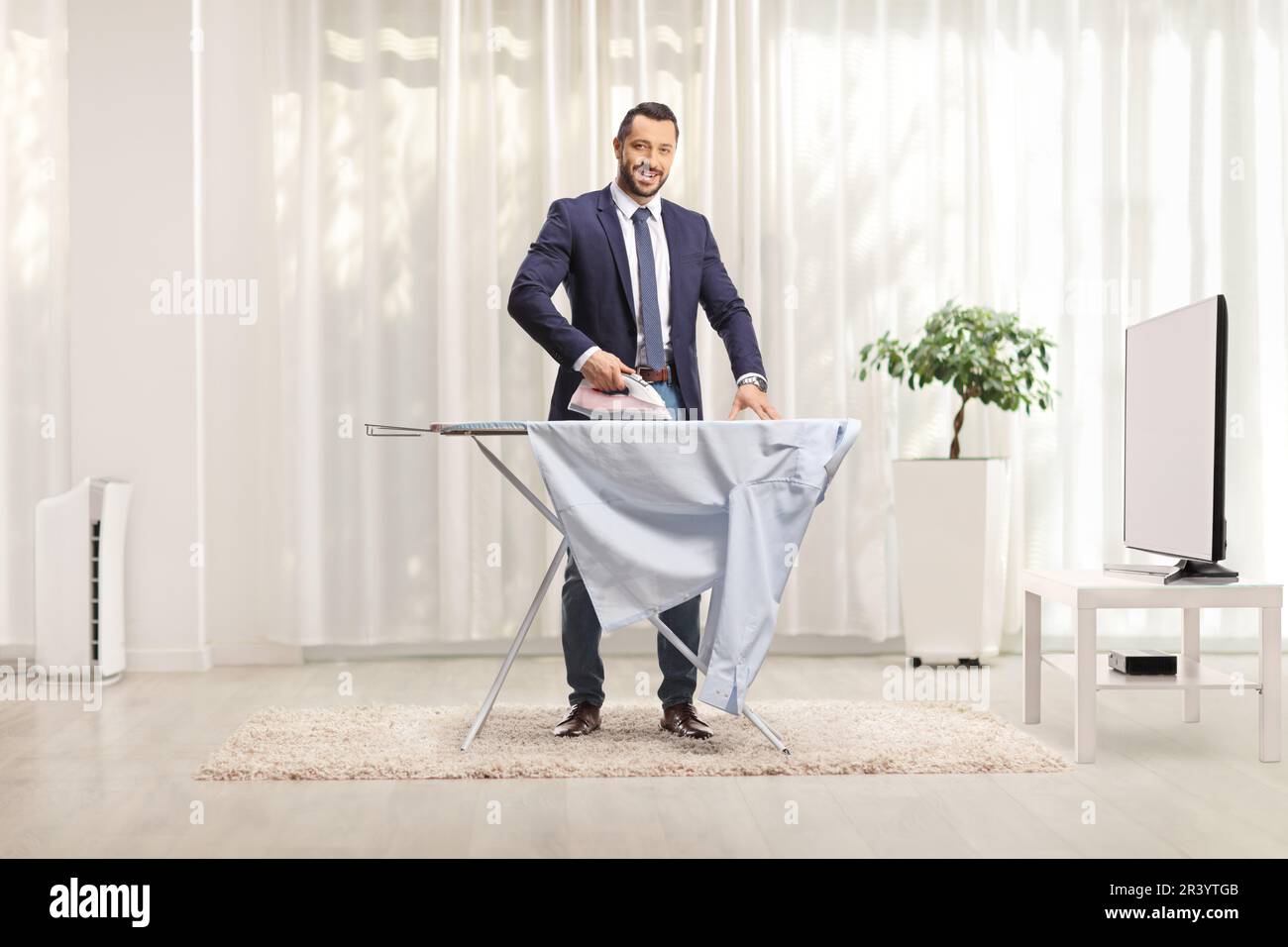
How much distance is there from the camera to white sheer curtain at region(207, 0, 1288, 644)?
3.98 metres

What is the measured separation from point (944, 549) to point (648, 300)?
1473mm

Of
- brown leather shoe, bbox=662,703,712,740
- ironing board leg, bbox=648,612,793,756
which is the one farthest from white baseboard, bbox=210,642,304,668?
ironing board leg, bbox=648,612,793,756

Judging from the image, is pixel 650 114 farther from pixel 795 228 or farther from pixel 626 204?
pixel 795 228

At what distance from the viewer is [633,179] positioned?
2.75m

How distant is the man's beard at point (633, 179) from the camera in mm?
2732

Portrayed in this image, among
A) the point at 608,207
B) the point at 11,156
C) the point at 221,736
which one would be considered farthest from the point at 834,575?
the point at 11,156

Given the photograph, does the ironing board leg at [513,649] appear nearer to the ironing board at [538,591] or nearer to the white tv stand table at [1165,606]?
the ironing board at [538,591]

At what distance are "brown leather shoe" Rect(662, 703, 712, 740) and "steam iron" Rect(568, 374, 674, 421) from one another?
67 centimetres

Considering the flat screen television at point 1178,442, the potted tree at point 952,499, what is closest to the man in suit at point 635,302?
the flat screen television at point 1178,442

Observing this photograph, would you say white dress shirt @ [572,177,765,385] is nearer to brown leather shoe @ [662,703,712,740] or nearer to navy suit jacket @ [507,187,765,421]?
navy suit jacket @ [507,187,765,421]

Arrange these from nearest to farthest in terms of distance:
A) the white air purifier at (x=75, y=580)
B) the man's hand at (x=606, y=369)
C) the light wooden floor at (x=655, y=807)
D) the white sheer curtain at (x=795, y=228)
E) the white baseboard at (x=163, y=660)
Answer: the light wooden floor at (x=655, y=807) → the man's hand at (x=606, y=369) → the white air purifier at (x=75, y=580) → the white baseboard at (x=163, y=660) → the white sheer curtain at (x=795, y=228)

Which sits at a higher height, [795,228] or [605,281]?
[795,228]

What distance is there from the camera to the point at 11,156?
12.8ft

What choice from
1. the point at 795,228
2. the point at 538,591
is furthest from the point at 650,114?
the point at 795,228
